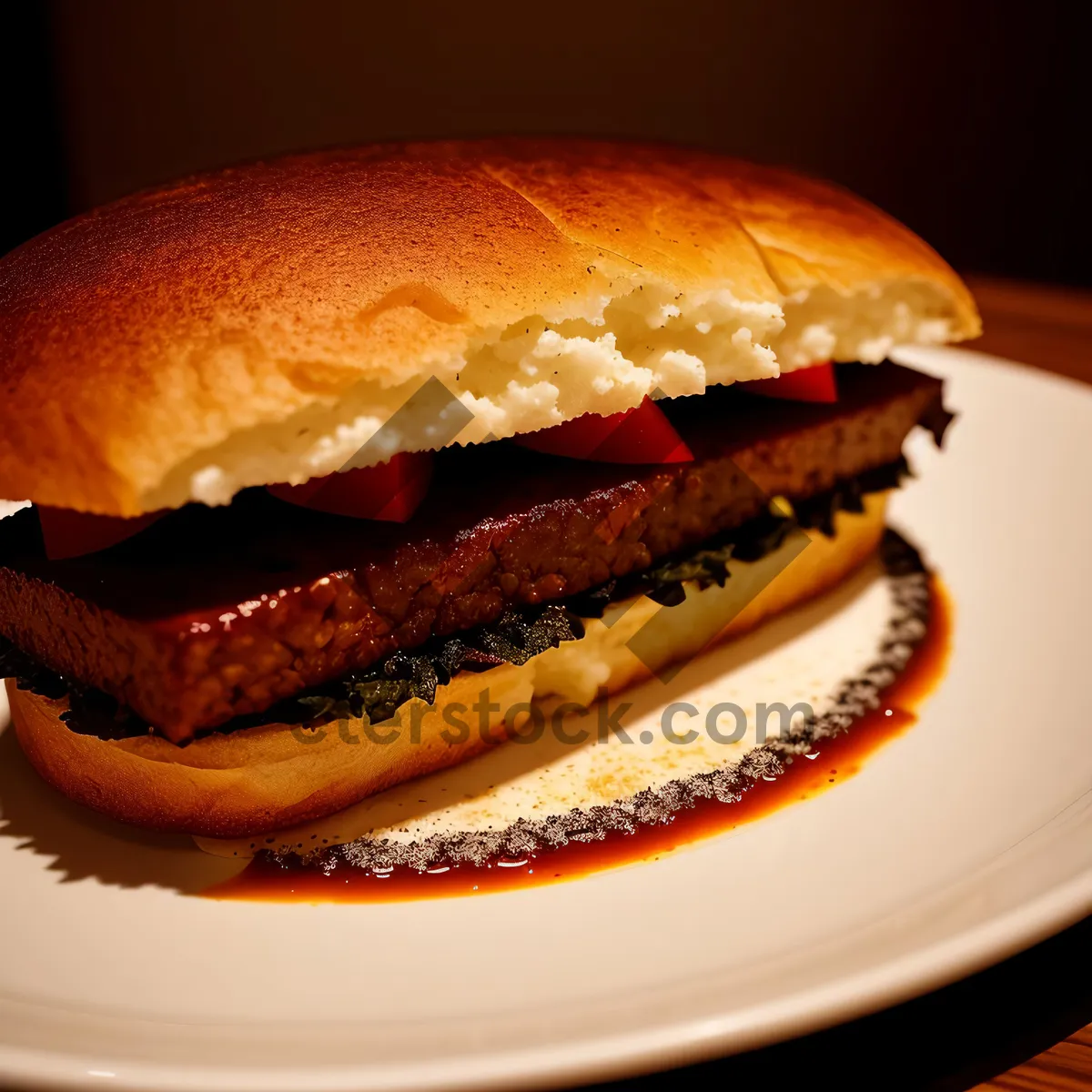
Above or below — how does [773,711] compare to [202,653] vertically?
below

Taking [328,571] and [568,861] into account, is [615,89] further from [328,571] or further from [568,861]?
[568,861]

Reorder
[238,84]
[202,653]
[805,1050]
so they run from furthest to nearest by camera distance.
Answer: [238,84]
[202,653]
[805,1050]

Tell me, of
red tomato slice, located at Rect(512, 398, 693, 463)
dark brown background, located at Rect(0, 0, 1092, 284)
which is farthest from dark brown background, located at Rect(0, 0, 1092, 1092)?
red tomato slice, located at Rect(512, 398, 693, 463)

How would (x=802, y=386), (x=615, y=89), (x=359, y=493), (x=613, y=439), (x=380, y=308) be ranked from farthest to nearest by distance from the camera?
(x=615, y=89)
(x=802, y=386)
(x=613, y=439)
(x=359, y=493)
(x=380, y=308)

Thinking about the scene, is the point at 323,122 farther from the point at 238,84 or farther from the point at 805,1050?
the point at 805,1050

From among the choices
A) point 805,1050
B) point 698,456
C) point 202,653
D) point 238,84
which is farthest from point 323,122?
point 805,1050

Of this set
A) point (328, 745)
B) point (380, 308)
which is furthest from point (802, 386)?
point (328, 745)
